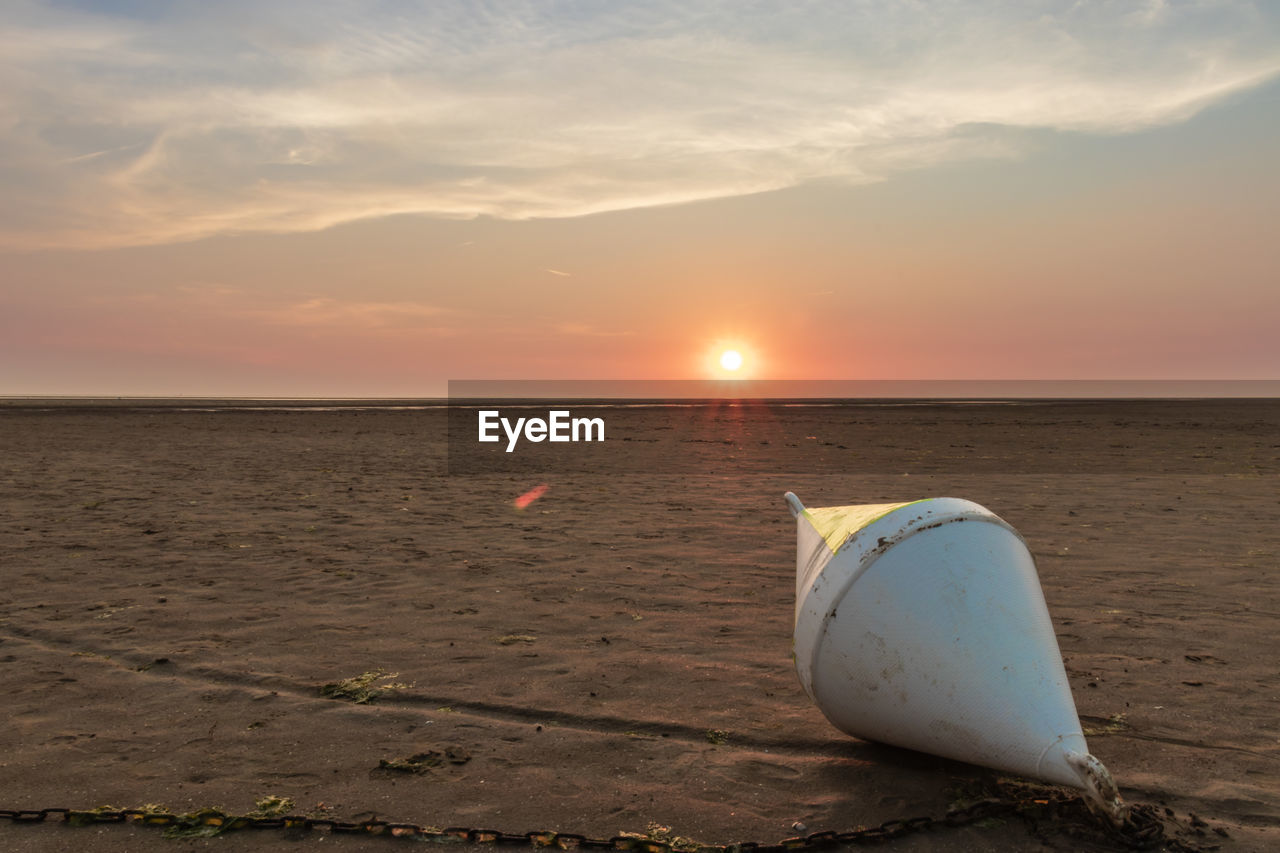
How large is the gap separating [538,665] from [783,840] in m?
2.58

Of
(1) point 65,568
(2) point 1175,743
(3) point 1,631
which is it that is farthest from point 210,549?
(2) point 1175,743

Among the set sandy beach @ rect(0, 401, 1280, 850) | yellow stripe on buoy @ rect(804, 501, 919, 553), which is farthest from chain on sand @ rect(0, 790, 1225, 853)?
yellow stripe on buoy @ rect(804, 501, 919, 553)

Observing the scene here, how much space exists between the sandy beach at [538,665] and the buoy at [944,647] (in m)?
0.36

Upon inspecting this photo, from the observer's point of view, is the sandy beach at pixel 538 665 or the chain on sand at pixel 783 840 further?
the sandy beach at pixel 538 665

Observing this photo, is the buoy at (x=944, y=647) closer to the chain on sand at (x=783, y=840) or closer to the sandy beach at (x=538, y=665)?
the chain on sand at (x=783, y=840)

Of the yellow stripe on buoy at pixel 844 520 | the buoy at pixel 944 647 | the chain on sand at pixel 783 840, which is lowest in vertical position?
the chain on sand at pixel 783 840

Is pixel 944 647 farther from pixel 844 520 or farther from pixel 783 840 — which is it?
pixel 783 840

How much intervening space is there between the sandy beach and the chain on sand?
0.20 feet

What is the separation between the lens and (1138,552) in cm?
941

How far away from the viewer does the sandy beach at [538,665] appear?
12.7 feet

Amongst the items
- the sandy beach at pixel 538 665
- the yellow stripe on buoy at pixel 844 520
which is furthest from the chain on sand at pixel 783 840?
the yellow stripe on buoy at pixel 844 520

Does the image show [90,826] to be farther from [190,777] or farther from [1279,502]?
[1279,502]

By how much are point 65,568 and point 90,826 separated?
20.6 ft

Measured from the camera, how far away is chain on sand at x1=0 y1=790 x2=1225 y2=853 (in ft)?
11.3
